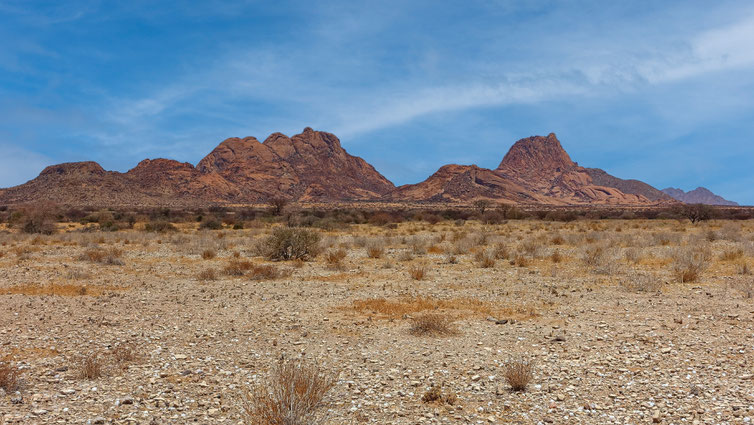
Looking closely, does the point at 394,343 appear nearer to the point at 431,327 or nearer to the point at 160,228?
the point at 431,327

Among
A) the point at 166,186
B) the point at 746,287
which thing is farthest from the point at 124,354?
the point at 166,186

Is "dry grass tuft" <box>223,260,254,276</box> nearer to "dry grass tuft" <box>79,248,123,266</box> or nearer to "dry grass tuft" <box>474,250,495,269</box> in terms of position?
"dry grass tuft" <box>79,248,123,266</box>

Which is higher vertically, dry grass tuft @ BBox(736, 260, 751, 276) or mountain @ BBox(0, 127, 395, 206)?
mountain @ BBox(0, 127, 395, 206)

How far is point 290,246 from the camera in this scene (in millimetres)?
21469

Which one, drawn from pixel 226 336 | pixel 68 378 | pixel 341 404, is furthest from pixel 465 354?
pixel 68 378

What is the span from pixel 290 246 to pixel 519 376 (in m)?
16.2

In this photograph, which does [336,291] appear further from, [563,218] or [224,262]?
[563,218]

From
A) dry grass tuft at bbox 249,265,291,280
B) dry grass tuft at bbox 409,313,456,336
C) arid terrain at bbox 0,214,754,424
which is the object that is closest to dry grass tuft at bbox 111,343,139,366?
arid terrain at bbox 0,214,754,424

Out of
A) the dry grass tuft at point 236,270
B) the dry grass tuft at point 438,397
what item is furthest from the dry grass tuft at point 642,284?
the dry grass tuft at point 236,270

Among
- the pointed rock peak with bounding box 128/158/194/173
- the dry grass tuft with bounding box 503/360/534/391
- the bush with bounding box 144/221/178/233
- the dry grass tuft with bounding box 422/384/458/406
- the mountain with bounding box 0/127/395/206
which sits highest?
the pointed rock peak with bounding box 128/158/194/173

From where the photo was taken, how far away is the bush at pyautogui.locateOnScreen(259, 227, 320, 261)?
2141cm

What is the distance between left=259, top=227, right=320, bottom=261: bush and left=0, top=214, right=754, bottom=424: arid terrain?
4523mm

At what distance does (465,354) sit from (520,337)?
1524 mm

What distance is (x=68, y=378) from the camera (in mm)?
6656
